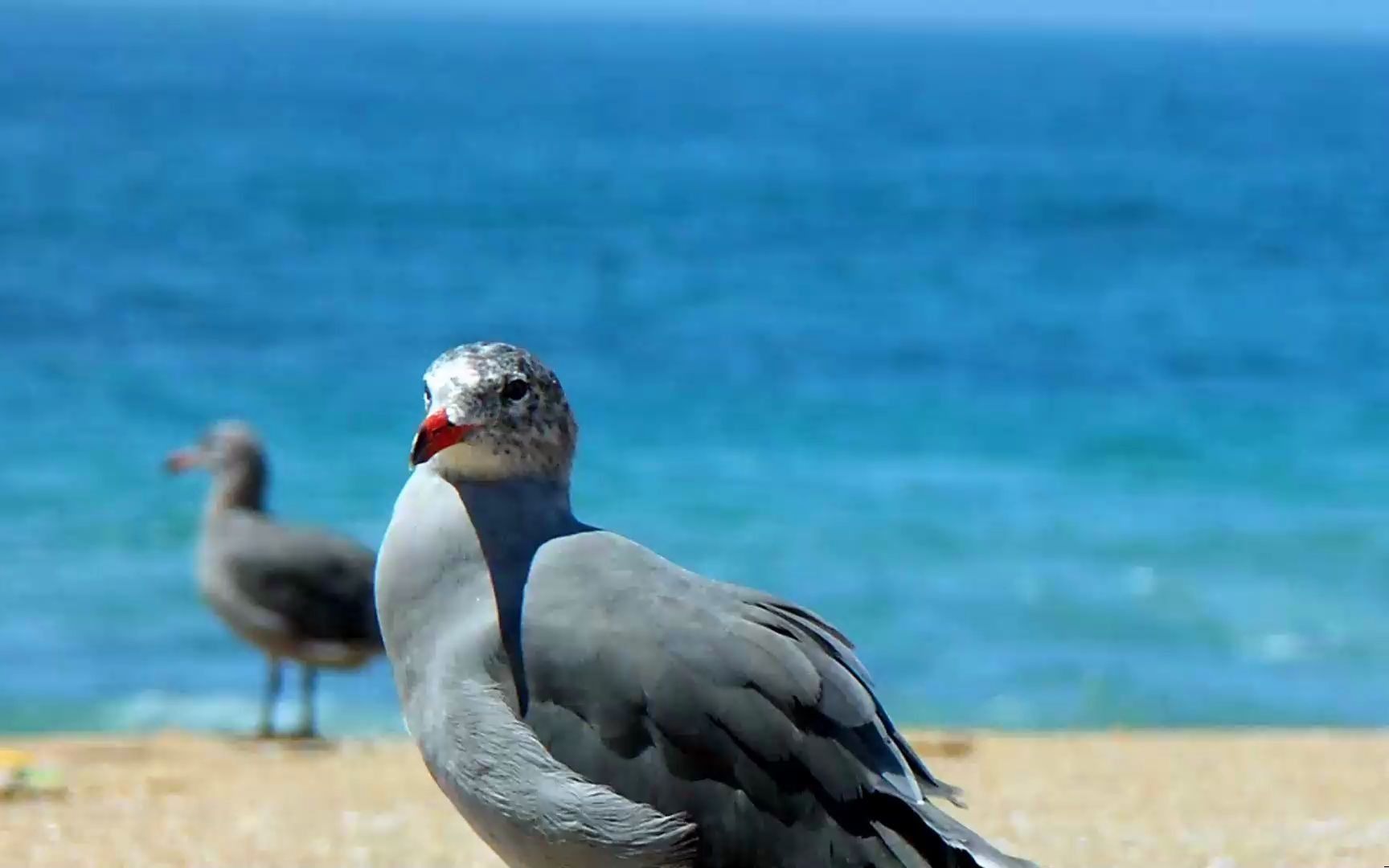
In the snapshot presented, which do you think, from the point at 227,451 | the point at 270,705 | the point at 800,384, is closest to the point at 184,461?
the point at 227,451

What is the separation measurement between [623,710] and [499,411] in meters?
0.67

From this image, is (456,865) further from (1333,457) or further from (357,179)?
(357,179)

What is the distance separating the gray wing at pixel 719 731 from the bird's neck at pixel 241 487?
6.59 meters

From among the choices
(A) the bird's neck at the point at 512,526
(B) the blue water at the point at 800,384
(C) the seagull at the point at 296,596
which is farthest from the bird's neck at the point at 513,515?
(B) the blue water at the point at 800,384

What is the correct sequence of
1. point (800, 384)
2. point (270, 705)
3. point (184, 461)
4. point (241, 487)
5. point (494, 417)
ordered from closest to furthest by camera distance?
point (494, 417) → point (270, 705) → point (241, 487) → point (184, 461) → point (800, 384)

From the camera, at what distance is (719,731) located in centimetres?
394

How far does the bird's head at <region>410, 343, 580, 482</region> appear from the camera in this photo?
4152 millimetres

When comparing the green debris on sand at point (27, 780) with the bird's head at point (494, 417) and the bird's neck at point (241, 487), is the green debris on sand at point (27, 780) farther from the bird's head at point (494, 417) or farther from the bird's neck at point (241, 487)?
the bird's head at point (494, 417)

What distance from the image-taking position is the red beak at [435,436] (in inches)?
160

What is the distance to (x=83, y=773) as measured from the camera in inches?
314

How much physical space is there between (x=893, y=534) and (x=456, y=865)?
9287 millimetres

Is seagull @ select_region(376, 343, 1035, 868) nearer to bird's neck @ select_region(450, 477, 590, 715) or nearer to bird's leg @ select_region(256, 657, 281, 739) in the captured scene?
bird's neck @ select_region(450, 477, 590, 715)

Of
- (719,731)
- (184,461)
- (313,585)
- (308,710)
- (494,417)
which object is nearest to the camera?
(719,731)

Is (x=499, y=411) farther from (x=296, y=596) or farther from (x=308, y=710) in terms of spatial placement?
(x=308, y=710)
